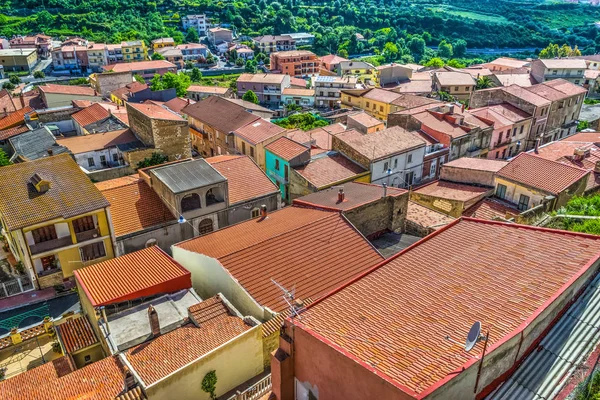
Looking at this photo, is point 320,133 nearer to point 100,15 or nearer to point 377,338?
point 377,338

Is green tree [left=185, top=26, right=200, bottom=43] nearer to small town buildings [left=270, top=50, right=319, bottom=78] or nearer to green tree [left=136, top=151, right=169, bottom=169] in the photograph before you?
small town buildings [left=270, top=50, right=319, bottom=78]

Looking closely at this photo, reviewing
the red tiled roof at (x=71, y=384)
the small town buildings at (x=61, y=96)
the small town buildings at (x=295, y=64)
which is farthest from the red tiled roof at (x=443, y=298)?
the small town buildings at (x=295, y=64)

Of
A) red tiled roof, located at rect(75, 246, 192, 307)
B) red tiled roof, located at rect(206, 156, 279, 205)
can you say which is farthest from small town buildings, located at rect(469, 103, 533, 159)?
red tiled roof, located at rect(75, 246, 192, 307)

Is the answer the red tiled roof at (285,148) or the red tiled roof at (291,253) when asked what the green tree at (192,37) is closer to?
the red tiled roof at (285,148)

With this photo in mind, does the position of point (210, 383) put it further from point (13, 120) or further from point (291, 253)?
point (13, 120)

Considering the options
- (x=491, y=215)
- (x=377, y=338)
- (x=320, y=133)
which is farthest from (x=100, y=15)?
(x=377, y=338)

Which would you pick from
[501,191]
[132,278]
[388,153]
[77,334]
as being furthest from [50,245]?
Result: [501,191]
